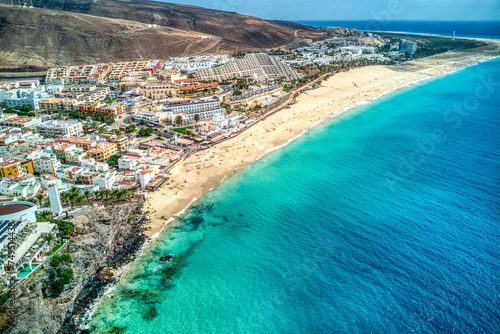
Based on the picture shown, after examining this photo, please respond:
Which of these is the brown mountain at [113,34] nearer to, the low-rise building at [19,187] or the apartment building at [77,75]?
the apartment building at [77,75]

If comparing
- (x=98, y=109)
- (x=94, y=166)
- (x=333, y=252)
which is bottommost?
(x=333, y=252)

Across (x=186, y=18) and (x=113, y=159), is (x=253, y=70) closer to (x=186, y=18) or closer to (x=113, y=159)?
(x=113, y=159)

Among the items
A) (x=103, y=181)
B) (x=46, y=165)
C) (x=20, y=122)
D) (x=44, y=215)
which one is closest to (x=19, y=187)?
(x=46, y=165)

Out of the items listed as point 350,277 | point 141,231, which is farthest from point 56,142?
point 350,277

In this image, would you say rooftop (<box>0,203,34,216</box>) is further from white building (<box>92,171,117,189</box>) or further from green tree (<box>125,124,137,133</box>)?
green tree (<box>125,124,137,133</box>)

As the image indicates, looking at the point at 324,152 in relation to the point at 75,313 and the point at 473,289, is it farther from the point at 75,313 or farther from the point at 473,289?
the point at 75,313

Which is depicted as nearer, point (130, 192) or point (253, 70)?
point (130, 192)
